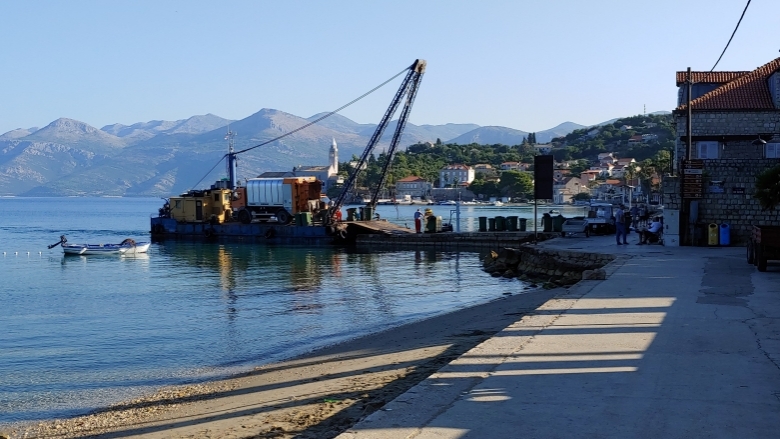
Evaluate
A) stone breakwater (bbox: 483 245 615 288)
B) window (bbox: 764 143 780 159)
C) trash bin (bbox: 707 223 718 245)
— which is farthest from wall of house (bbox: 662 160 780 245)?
window (bbox: 764 143 780 159)

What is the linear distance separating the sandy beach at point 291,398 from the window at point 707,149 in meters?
25.4

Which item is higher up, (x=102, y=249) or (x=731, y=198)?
(x=731, y=198)

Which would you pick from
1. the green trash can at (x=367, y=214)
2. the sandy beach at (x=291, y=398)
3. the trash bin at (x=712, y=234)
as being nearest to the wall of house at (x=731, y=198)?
the trash bin at (x=712, y=234)

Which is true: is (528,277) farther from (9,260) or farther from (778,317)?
(9,260)

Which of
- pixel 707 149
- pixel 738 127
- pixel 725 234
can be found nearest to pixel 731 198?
pixel 725 234

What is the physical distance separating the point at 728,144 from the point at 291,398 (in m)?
32.4

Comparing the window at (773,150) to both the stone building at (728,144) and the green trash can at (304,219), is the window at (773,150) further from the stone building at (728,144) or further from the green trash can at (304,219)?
the green trash can at (304,219)

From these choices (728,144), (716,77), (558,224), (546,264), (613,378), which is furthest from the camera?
(558,224)

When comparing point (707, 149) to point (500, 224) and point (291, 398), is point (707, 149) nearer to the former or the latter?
point (500, 224)

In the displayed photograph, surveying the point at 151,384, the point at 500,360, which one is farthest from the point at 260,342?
the point at 500,360

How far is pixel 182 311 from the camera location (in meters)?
25.0

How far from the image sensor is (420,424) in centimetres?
692

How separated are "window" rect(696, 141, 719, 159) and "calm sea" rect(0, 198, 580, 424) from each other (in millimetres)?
12108

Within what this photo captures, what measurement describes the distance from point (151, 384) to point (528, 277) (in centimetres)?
2043
